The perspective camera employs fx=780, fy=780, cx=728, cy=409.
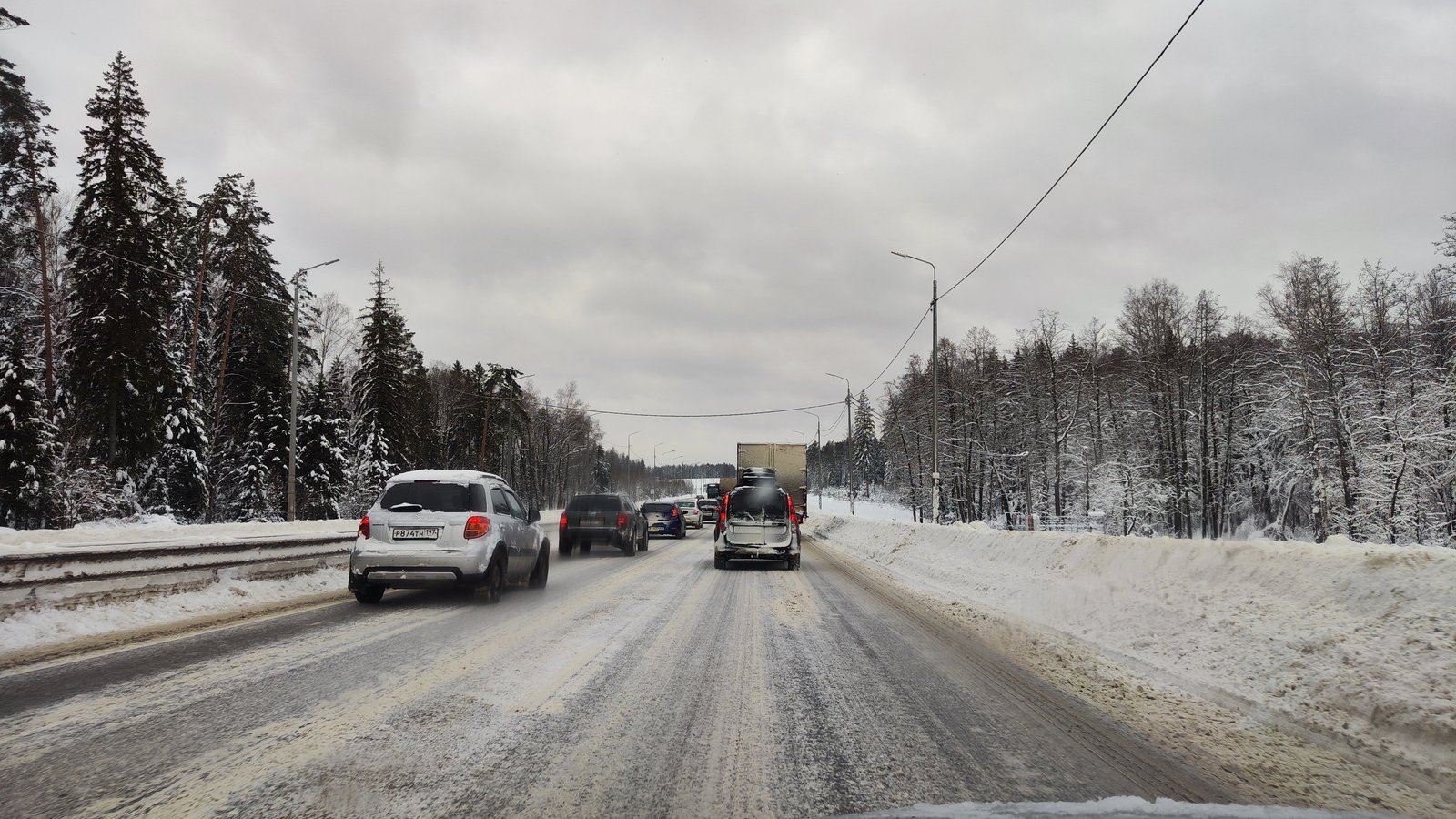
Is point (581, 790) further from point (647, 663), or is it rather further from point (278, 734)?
point (647, 663)

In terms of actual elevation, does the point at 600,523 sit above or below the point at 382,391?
below

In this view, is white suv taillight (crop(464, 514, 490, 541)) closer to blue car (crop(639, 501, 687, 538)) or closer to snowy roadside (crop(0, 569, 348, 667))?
snowy roadside (crop(0, 569, 348, 667))

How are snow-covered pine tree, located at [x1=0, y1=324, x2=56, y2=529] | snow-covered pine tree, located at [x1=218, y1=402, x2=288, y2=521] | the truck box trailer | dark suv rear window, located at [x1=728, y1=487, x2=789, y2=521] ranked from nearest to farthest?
dark suv rear window, located at [x1=728, y1=487, x2=789, y2=521]
snow-covered pine tree, located at [x1=0, y1=324, x2=56, y2=529]
the truck box trailer
snow-covered pine tree, located at [x1=218, y1=402, x2=288, y2=521]

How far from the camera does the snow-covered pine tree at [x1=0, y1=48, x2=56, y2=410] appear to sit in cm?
2683

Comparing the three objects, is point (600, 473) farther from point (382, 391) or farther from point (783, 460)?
point (783, 460)

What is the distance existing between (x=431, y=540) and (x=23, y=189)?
28601 millimetres

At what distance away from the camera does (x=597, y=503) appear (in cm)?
2238

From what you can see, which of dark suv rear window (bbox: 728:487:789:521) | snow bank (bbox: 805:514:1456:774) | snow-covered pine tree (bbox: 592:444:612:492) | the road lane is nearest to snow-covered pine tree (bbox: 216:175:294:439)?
dark suv rear window (bbox: 728:487:789:521)

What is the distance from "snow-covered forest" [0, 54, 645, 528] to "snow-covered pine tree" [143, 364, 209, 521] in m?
0.07

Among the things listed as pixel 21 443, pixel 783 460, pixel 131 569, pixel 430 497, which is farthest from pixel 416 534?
pixel 783 460

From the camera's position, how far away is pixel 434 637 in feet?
24.9

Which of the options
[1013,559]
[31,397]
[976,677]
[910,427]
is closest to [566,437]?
[910,427]

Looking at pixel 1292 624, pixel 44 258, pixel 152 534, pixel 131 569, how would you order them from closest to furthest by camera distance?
1. pixel 1292 624
2. pixel 131 569
3. pixel 152 534
4. pixel 44 258

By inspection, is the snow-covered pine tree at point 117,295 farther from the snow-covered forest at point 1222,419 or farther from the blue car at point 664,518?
the snow-covered forest at point 1222,419
